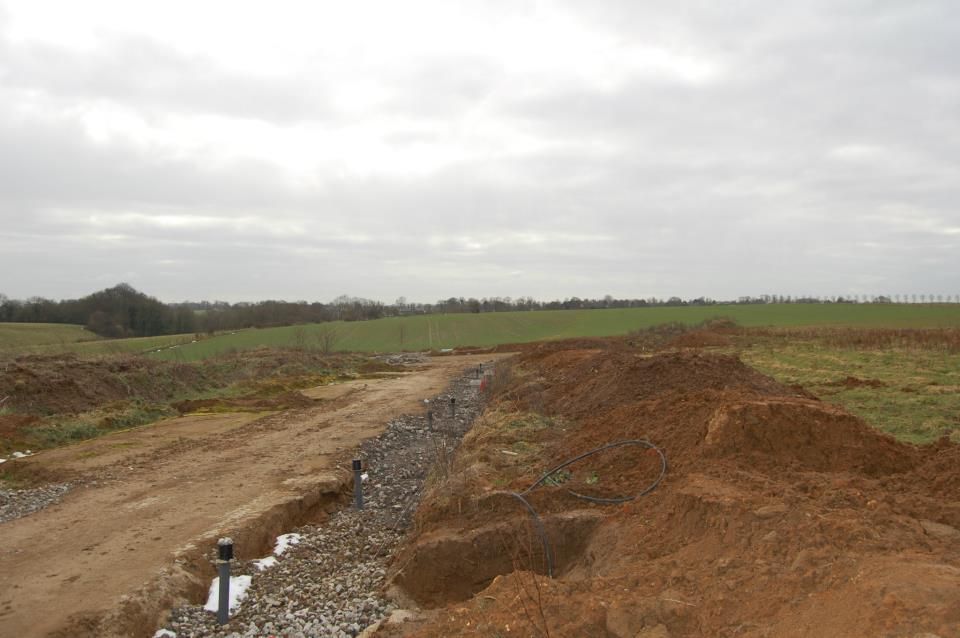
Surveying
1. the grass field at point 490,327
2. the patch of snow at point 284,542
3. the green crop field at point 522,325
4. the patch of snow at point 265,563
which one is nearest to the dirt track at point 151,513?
the patch of snow at point 284,542

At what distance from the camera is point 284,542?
8820 mm

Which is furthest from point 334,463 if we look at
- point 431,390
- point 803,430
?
point 431,390

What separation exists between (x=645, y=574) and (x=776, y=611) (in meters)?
1.19

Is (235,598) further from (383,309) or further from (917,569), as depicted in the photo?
(383,309)

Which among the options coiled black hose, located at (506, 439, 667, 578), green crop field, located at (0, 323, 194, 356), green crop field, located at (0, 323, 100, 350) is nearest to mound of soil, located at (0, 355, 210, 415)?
green crop field, located at (0, 323, 194, 356)

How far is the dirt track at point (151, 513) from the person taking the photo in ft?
21.2

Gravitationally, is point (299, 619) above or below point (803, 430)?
below

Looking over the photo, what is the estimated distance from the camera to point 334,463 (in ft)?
42.7

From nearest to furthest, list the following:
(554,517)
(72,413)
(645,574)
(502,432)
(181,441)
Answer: (645,574)
(554,517)
(502,432)
(181,441)
(72,413)

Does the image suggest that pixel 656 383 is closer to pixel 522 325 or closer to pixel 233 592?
pixel 233 592

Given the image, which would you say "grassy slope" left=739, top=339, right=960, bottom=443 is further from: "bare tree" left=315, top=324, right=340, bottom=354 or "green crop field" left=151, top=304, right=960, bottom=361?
"green crop field" left=151, top=304, right=960, bottom=361

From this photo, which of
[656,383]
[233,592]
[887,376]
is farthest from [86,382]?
[887,376]

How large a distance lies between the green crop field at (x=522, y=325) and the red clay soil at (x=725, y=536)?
5412 cm

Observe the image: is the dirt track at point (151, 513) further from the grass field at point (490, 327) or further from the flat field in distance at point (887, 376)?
the grass field at point (490, 327)
